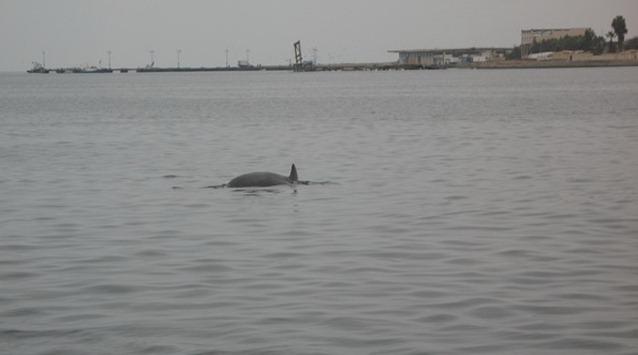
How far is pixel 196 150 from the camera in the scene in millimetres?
41125

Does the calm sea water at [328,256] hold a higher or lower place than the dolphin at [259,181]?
lower

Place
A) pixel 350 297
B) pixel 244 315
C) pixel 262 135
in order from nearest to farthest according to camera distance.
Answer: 1. pixel 244 315
2. pixel 350 297
3. pixel 262 135

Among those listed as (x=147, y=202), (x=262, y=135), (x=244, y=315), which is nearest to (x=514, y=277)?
(x=244, y=315)

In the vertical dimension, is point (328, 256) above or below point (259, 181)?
below

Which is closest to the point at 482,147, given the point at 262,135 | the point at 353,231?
the point at 262,135

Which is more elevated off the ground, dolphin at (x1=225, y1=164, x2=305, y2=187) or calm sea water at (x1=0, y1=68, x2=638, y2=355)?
dolphin at (x1=225, y1=164, x2=305, y2=187)

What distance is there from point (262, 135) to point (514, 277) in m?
37.0

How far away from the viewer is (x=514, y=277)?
14.2m

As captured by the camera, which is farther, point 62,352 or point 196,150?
point 196,150

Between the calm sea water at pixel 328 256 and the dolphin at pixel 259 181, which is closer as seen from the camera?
the calm sea water at pixel 328 256

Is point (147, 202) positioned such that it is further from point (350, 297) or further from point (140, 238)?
point (350, 297)

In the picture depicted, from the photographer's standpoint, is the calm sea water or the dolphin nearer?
the calm sea water

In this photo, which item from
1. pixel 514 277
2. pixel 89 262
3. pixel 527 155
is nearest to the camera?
pixel 514 277

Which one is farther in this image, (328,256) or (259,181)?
(259,181)
